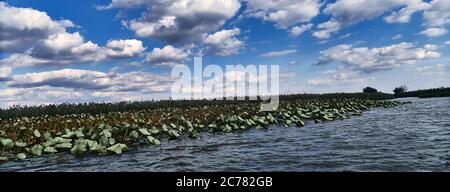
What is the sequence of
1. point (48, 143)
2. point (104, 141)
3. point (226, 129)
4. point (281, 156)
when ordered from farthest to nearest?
point (226, 129) → point (104, 141) → point (48, 143) → point (281, 156)

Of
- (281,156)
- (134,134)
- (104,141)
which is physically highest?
(134,134)

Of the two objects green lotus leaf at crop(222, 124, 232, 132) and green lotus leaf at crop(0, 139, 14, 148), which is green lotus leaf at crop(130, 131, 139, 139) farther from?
green lotus leaf at crop(222, 124, 232, 132)

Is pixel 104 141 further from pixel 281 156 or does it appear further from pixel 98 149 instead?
pixel 281 156

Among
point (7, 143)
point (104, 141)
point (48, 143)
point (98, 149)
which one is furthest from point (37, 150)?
point (104, 141)

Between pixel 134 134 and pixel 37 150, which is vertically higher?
pixel 134 134

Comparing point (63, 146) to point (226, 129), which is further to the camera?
point (226, 129)

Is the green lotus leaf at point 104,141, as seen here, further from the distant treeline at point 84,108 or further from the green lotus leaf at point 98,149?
the distant treeline at point 84,108

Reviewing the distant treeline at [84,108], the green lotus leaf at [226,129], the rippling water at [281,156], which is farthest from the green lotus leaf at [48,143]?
the distant treeline at [84,108]

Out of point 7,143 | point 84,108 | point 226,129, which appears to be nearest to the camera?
point 7,143
